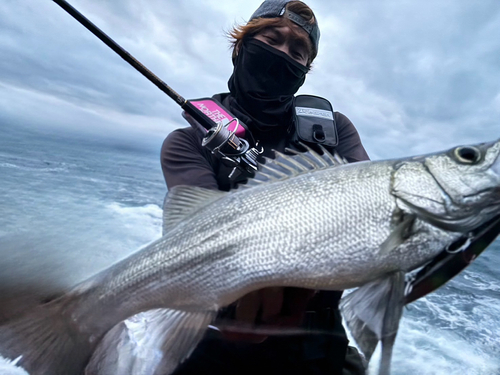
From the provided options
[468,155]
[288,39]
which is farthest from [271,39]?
[468,155]

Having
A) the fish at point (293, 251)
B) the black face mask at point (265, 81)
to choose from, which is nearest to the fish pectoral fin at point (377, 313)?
the fish at point (293, 251)

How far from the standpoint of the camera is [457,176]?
153cm

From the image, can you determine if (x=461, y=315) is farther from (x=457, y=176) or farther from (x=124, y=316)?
(x=124, y=316)

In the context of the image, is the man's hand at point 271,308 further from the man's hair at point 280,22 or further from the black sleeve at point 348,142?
the man's hair at point 280,22

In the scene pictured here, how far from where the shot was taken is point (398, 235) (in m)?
1.49

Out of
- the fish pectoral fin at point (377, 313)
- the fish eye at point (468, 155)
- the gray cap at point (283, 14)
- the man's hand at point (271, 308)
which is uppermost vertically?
the gray cap at point (283, 14)

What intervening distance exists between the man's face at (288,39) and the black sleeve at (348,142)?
2.24ft

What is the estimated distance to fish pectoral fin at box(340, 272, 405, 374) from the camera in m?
1.42

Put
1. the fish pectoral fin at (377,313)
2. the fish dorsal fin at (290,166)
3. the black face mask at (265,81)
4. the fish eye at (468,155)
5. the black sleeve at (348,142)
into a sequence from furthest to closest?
the black face mask at (265,81) < the black sleeve at (348,142) < the fish dorsal fin at (290,166) < the fish eye at (468,155) < the fish pectoral fin at (377,313)

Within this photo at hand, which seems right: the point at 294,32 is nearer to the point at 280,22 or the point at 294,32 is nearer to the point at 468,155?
the point at 280,22

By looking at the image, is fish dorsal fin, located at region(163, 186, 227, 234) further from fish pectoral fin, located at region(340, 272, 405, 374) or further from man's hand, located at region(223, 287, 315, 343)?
fish pectoral fin, located at region(340, 272, 405, 374)

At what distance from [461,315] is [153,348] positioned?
5866 millimetres

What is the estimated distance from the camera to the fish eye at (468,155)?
1.54m

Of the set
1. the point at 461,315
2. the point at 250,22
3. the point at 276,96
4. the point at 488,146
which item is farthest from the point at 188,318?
the point at 461,315
